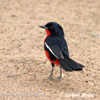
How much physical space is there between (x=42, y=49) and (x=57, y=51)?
2.25 metres

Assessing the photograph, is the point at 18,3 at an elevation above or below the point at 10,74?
above

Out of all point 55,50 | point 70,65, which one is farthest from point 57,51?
point 70,65

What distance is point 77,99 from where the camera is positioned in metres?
5.90

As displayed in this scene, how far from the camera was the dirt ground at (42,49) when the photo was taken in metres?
6.16

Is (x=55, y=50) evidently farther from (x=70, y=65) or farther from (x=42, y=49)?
(x=42, y=49)

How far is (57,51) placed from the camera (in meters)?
6.33

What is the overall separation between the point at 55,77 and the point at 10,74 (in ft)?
3.18

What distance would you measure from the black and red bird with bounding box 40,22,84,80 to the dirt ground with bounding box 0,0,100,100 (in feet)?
1.57

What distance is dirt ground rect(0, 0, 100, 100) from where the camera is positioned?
20.2ft

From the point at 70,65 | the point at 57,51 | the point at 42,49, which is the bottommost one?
the point at 42,49

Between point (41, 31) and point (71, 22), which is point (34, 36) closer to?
point (41, 31)

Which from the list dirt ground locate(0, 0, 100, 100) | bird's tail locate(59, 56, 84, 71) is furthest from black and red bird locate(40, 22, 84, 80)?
dirt ground locate(0, 0, 100, 100)

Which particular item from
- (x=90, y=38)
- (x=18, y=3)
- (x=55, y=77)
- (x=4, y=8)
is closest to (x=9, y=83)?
(x=55, y=77)

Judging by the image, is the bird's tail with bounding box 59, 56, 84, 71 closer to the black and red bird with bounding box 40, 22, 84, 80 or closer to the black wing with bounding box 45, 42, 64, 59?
the black and red bird with bounding box 40, 22, 84, 80
